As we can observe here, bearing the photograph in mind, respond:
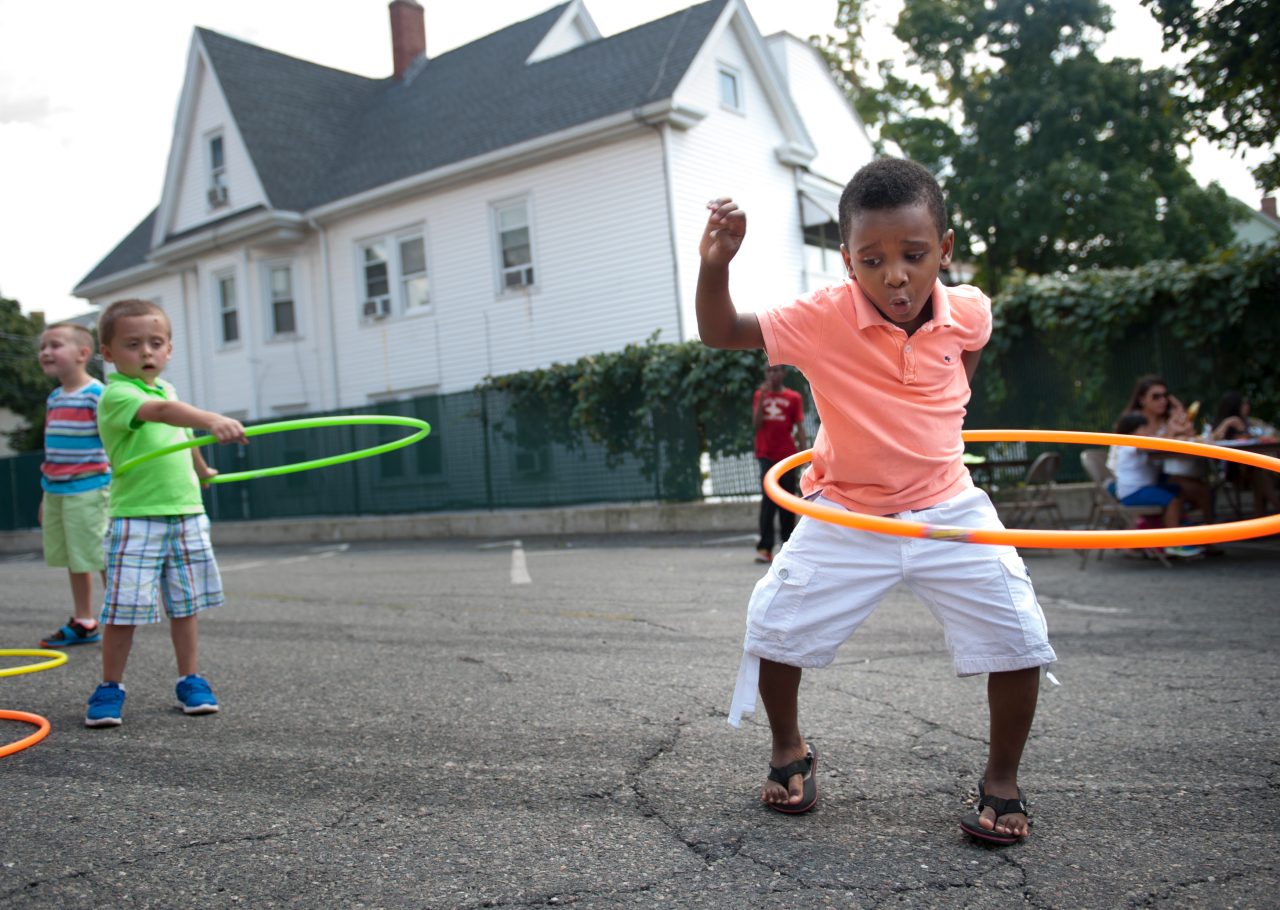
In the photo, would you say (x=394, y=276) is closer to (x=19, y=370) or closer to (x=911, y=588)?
(x=911, y=588)

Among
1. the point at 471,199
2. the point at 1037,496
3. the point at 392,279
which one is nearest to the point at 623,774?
the point at 1037,496

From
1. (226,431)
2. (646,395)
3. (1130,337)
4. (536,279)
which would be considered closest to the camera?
(226,431)

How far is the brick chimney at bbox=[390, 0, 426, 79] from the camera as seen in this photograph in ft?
88.3

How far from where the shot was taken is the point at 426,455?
55.6 ft

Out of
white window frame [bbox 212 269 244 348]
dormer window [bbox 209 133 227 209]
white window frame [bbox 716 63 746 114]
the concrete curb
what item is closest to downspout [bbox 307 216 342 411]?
white window frame [bbox 212 269 244 348]

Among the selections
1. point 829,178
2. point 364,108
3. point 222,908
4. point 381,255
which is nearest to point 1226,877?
point 222,908

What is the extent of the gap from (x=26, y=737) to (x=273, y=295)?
2140 centimetres

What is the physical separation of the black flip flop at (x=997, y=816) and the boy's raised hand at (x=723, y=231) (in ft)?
5.18

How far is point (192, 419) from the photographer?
4.11 meters

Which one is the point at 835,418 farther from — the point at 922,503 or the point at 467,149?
the point at 467,149

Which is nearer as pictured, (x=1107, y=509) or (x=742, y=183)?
(x=1107, y=509)

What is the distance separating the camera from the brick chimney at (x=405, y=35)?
26.9 metres

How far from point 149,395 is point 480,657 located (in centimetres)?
210

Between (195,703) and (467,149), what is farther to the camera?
(467,149)
